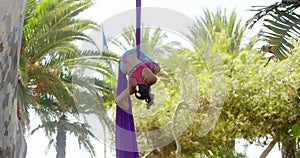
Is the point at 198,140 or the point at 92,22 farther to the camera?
the point at 198,140

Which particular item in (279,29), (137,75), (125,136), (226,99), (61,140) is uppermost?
(61,140)

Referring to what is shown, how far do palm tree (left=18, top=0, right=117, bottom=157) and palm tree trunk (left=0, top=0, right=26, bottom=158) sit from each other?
5.84 metres

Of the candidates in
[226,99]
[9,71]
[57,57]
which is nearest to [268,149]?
[226,99]

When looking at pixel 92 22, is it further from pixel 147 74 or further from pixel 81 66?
pixel 147 74

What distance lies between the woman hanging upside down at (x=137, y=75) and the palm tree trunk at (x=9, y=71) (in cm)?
181

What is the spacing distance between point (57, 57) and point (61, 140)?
119 inches

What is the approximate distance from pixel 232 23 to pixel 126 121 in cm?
874

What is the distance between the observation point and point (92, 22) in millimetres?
9312

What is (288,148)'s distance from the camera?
9547 mm

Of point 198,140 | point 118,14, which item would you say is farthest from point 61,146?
point 118,14

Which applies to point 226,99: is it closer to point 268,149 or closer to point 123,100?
point 268,149

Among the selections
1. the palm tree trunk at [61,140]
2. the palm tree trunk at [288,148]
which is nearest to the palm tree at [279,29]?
the palm tree trunk at [288,148]

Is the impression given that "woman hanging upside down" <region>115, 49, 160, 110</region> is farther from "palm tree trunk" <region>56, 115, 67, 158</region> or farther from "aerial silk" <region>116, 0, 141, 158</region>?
"palm tree trunk" <region>56, 115, 67, 158</region>

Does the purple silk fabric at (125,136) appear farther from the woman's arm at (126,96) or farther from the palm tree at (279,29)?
the palm tree at (279,29)
